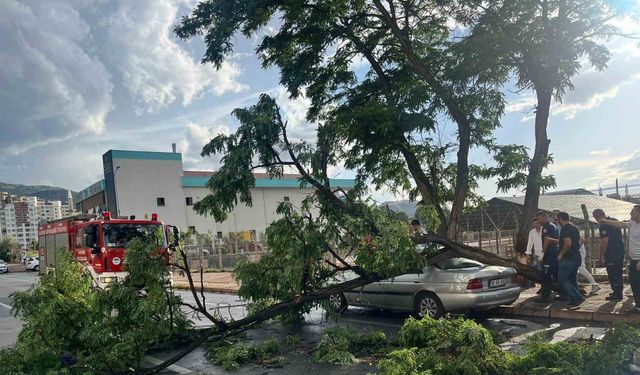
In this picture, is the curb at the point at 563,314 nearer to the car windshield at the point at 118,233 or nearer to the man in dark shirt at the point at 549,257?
the man in dark shirt at the point at 549,257

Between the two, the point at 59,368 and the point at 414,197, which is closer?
the point at 59,368

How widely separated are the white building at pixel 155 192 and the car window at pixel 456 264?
34421 millimetres

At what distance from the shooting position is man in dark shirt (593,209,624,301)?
29.7 ft

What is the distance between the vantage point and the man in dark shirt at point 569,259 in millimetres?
9078

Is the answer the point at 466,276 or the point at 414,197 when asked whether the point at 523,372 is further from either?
the point at 414,197

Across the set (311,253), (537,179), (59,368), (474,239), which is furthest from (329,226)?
(474,239)

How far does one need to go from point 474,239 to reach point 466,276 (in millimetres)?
10380

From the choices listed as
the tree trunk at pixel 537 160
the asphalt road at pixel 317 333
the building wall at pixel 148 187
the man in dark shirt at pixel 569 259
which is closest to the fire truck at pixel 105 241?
the asphalt road at pixel 317 333

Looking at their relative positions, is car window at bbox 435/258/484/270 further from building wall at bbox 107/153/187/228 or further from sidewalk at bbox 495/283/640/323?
building wall at bbox 107/153/187/228

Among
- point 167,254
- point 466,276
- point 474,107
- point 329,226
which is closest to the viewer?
point 167,254

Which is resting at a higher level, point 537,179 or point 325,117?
point 325,117

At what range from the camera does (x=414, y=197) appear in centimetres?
1405

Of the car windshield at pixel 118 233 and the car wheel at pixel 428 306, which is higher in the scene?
the car windshield at pixel 118 233

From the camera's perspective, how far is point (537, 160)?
A: 37.4 ft
